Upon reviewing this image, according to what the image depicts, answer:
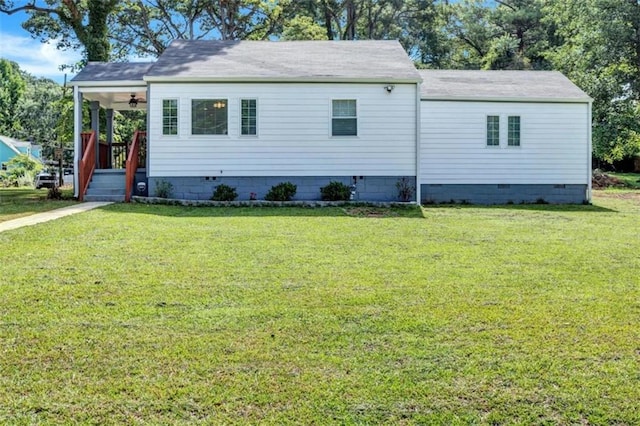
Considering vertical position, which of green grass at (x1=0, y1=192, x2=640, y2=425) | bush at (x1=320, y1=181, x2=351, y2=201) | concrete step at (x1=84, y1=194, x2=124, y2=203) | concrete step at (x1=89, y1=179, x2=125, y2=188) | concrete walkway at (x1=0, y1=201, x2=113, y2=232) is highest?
concrete step at (x1=89, y1=179, x2=125, y2=188)

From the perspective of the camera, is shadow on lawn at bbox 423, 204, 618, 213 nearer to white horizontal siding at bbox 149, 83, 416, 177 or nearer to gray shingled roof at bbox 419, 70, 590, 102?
white horizontal siding at bbox 149, 83, 416, 177

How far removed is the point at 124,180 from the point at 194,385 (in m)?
12.2

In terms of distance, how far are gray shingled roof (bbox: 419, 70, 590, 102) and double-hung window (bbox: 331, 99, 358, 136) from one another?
2.43 metres

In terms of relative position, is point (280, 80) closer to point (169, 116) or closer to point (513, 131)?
point (169, 116)

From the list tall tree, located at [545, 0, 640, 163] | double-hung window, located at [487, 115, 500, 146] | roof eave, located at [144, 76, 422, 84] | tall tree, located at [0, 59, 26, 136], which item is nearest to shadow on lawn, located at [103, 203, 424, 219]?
roof eave, located at [144, 76, 422, 84]

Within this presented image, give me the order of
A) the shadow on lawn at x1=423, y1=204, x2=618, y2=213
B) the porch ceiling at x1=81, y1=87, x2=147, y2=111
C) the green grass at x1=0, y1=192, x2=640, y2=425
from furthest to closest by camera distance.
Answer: the porch ceiling at x1=81, y1=87, x2=147, y2=111, the shadow on lawn at x1=423, y1=204, x2=618, y2=213, the green grass at x1=0, y1=192, x2=640, y2=425

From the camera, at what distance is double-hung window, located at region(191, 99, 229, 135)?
43.2 feet

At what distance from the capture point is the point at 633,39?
2419 centimetres

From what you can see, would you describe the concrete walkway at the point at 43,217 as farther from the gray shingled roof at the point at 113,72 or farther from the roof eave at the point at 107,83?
the gray shingled roof at the point at 113,72

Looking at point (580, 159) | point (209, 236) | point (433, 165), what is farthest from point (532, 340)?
point (580, 159)

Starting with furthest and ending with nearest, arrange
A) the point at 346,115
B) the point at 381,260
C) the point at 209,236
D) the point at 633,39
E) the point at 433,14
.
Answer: the point at 433,14
the point at 633,39
the point at 346,115
the point at 209,236
the point at 381,260

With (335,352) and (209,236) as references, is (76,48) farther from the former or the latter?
(335,352)

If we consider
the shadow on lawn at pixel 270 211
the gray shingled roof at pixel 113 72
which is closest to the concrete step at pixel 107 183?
the shadow on lawn at pixel 270 211

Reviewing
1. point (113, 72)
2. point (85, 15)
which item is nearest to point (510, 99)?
point (113, 72)
